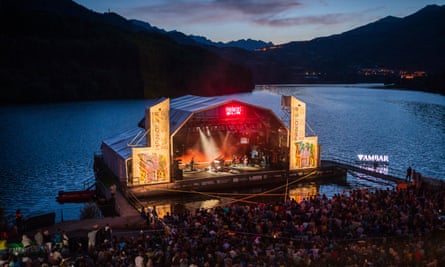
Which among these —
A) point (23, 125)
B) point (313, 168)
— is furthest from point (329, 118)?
point (23, 125)

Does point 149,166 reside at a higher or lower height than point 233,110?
lower

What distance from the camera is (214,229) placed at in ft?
53.1

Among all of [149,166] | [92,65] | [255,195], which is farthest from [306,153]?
[92,65]

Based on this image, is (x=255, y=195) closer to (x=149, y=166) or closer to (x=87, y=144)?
(x=149, y=166)

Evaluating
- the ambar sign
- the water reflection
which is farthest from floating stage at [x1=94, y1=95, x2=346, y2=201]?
the ambar sign

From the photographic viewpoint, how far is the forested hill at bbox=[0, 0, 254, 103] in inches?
5148

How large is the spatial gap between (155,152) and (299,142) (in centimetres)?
1159

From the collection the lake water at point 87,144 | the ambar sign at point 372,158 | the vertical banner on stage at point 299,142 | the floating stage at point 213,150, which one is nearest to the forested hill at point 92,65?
the lake water at point 87,144

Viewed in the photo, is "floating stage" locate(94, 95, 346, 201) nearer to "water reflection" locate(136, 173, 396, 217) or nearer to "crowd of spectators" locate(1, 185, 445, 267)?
"water reflection" locate(136, 173, 396, 217)

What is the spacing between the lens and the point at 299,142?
31516mm

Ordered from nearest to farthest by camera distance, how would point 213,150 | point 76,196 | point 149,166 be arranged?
point 149,166 → point 76,196 → point 213,150

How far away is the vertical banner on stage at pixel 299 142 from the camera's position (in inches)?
1229

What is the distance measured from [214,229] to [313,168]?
58.0ft

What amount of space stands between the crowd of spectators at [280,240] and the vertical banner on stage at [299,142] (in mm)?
11304
